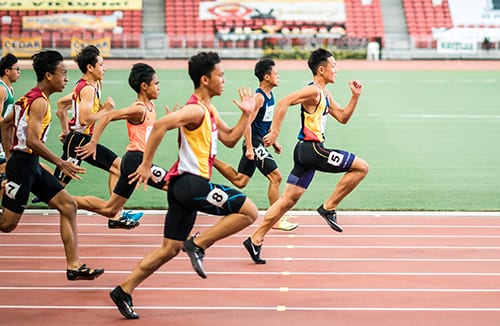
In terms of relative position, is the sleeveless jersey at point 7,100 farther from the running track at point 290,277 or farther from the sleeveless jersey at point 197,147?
the sleeveless jersey at point 197,147

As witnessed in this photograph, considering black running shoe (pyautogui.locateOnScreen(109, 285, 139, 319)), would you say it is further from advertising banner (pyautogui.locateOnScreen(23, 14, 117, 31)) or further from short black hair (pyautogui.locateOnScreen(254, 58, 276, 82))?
advertising banner (pyautogui.locateOnScreen(23, 14, 117, 31))

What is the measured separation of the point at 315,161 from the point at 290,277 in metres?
1.35

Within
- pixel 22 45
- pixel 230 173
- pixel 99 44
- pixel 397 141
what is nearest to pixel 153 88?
pixel 230 173

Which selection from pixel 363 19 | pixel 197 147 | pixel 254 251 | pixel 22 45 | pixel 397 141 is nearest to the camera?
pixel 197 147

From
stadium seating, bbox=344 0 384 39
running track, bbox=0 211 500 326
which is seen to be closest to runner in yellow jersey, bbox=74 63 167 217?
running track, bbox=0 211 500 326

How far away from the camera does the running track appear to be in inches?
283

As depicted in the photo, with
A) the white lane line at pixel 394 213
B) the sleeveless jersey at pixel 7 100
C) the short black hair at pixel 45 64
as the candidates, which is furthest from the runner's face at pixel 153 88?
the sleeveless jersey at pixel 7 100

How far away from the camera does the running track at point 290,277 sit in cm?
718

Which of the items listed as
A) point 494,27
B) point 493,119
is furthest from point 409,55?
point 493,119

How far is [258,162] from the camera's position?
10.2 metres

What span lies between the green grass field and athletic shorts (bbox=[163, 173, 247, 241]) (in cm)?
484

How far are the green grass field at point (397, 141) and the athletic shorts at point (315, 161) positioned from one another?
2.46m

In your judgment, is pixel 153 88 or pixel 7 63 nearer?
pixel 153 88

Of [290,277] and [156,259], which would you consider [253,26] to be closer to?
[290,277]
